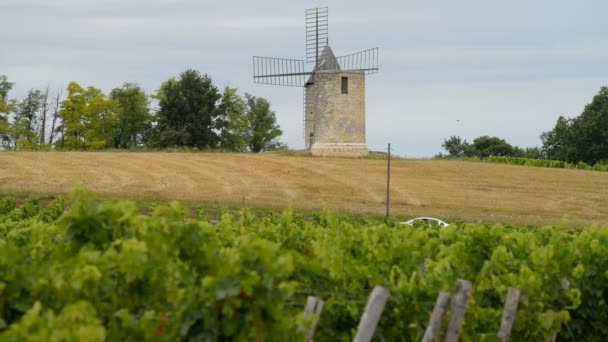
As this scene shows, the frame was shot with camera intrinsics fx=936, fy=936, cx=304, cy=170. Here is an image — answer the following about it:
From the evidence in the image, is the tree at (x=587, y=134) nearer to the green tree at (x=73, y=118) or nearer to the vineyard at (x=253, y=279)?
the green tree at (x=73, y=118)

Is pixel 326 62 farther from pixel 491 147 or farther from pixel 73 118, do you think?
pixel 491 147

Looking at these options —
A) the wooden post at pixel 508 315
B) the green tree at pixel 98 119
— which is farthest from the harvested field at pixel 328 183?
the wooden post at pixel 508 315

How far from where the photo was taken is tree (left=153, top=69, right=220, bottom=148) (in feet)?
241

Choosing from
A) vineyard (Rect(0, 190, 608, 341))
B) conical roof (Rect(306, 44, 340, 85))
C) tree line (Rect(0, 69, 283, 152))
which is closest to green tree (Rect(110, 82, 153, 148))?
tree line (Rect(0, 69, 283, 152))

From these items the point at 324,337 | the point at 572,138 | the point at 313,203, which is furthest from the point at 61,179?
the point at 572,138

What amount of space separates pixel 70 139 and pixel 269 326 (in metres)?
73.6

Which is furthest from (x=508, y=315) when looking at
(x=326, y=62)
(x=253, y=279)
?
(x=326, y=62)

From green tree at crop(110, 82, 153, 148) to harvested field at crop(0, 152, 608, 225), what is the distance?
27314 mm

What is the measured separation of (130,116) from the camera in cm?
8275

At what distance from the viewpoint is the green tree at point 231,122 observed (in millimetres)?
78125

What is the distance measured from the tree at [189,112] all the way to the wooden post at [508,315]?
6561 cm

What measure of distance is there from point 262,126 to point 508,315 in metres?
87.0

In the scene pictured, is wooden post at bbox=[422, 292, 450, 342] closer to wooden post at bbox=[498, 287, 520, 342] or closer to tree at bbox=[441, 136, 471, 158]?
wooden post at bbox=[498, 287, 520, 342]

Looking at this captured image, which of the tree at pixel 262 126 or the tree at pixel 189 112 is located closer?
the tree at pixel 189 112
